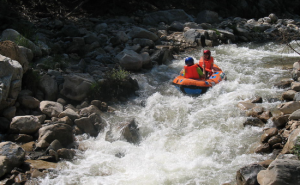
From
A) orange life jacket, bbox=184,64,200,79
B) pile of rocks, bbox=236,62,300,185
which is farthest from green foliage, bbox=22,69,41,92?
pile of rocks, bbox=236,62,300,185

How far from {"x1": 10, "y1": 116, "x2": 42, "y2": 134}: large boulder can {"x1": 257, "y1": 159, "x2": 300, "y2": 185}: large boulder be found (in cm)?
378

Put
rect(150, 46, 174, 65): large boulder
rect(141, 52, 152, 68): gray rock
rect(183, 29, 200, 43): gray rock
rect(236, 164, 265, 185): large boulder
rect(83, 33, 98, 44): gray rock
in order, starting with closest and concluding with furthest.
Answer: rect(236, 164, 265, 185): large boulder < rect(141, 52, 152, 68): gray rock < rect(150, 46, 174, 65): large boulder < rect(83, 33, 98, 44): gray rock < rect(183, 29, 200, 43): gray rock

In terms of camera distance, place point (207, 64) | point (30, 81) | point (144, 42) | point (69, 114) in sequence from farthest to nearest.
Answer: point (144, 42), point (207, 64), point (30, 81), point (69, 114)

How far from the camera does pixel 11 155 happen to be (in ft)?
14.6

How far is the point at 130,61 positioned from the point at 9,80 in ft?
12.0

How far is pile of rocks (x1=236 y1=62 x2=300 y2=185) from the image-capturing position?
11.3 ft

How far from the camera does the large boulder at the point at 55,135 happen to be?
5.15 meters

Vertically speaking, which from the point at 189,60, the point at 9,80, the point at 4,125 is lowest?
the point at 4,125

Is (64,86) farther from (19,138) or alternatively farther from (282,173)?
(282,173)

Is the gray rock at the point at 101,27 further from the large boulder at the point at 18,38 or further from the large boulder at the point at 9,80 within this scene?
the large boulder at the point at 9,80

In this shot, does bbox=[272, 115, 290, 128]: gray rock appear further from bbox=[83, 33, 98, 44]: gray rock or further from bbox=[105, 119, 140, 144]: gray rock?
bbox=[83, 33, 98, 44]: gray rock

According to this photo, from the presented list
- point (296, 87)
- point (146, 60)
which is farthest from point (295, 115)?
point (146, 60)

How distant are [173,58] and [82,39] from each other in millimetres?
2953

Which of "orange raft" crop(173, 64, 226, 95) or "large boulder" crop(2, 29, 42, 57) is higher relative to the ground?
"large boulder" crop(2, 29, 42, 57)
